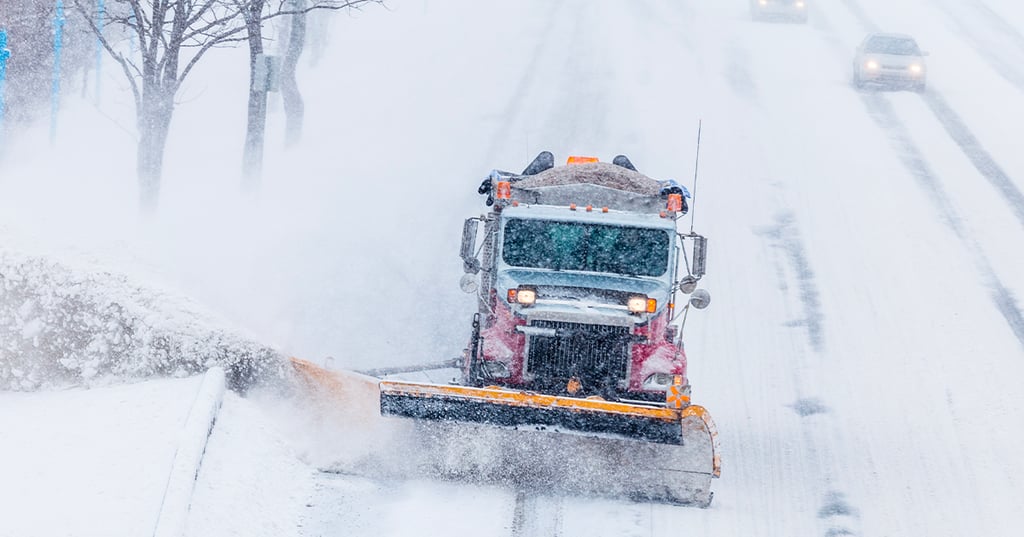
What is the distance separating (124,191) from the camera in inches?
866

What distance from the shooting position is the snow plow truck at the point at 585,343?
10102 mm

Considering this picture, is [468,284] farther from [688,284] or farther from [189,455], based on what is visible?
[189,455]

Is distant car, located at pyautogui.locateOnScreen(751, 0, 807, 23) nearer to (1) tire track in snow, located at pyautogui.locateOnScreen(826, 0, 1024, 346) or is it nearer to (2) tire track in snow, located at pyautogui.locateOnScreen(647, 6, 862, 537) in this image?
(1) tire track in snow, located at pyautogui.locateOnScreen(826, 0, 1024, 346)

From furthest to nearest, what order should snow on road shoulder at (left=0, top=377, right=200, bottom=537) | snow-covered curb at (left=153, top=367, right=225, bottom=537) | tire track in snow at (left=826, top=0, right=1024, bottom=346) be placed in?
tire track in snow at (left=826, top=0, right=1024, bottom=346) → snow on road shoulder at (left=0, top=377, right=200, bottom=537) → snow-covered curb at (left=153, top=367, right=225, bottom=537)

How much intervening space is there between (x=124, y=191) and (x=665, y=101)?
39.6ft

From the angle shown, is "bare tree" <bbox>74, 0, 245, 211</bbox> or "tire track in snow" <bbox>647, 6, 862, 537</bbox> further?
"bare tree" <bbox>74, 0, 245, 211</bbox>

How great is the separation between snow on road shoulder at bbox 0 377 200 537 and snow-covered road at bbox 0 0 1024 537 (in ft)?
1.57

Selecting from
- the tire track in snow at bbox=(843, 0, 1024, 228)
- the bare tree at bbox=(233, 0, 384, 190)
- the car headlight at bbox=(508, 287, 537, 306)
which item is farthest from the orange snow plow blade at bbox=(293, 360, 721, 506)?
the tire track in snow at bbox=(843, 0, 1024, 228)

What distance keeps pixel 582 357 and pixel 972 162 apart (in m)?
15.5

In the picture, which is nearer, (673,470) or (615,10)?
(673,470)

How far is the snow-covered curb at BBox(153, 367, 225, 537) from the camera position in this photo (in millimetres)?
8195

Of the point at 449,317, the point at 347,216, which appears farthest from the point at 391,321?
the point at 347,216

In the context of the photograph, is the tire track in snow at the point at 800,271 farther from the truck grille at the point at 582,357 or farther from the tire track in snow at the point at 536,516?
the tire track in snow at the point at 536,516

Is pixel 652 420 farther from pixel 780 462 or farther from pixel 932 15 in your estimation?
pixel 932 15
